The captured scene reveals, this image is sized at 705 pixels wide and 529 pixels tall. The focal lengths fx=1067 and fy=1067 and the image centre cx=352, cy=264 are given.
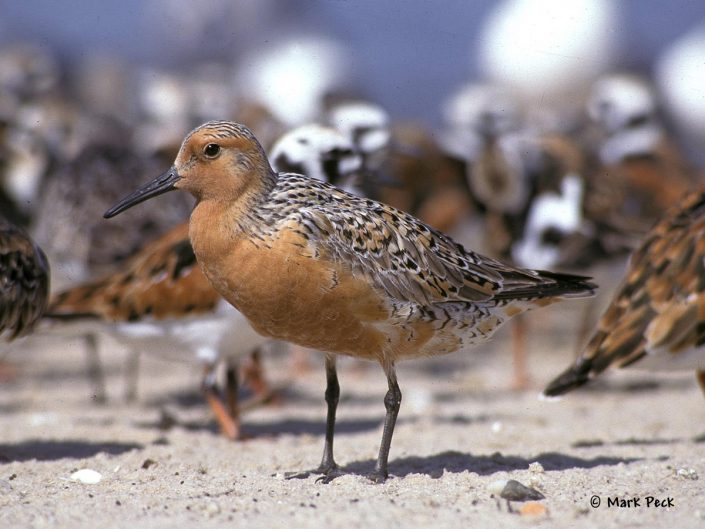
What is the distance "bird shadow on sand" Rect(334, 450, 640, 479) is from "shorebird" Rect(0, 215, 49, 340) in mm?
2115

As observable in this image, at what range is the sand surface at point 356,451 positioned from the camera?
183 inches

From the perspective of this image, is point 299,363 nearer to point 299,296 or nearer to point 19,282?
point 19,282

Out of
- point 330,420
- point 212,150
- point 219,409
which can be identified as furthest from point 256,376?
point 212,150

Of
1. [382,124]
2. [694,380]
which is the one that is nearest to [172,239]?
[382,124]

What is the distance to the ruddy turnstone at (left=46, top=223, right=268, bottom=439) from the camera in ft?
24.0

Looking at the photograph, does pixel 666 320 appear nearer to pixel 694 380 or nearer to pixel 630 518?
pixel 630 518

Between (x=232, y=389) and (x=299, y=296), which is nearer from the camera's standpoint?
(x=299, y=296)

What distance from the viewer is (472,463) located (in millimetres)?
5906

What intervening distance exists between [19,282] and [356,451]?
2.28m

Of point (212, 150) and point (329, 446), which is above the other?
point (212, 150)

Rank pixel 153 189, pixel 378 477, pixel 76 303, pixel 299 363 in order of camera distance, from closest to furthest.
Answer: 1. pixel 378 477
2. pixel 153 189
3. pixel 76 303
4. pixel 299 363

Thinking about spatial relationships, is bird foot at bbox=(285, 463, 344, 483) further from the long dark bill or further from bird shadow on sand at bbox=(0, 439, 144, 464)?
the long dark bill

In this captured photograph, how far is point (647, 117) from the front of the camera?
43.4ft

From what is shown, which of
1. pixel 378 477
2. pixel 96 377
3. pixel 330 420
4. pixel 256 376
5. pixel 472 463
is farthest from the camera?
pixel 96 377
